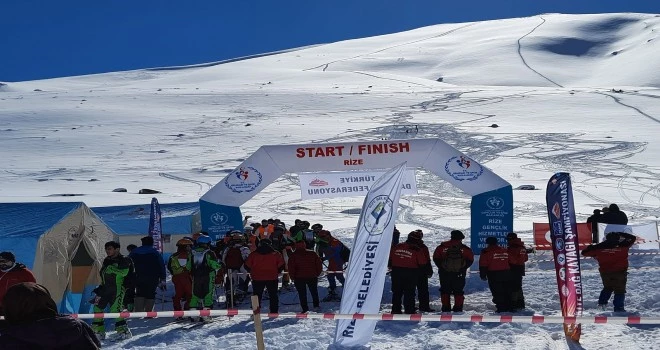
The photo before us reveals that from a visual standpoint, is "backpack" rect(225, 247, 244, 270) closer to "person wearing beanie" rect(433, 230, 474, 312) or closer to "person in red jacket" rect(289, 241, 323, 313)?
"person in red jacket" rect(289, 241, 323, 313)

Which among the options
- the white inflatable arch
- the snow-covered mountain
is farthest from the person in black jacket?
the white inflatable arch

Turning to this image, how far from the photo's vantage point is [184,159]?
42.8 metres

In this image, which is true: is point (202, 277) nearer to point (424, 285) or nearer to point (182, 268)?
point (182, 268)

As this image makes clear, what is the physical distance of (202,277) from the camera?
10.6m

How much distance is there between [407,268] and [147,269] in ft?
12.2

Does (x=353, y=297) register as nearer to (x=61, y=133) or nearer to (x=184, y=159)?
(x=184, y=159)

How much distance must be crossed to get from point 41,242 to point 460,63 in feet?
328

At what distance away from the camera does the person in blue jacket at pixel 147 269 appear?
11.2m

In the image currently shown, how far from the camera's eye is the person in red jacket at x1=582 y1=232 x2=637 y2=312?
10.2m

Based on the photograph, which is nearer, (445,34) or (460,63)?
(460,63)

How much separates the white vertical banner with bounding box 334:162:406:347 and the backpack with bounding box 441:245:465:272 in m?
3.17

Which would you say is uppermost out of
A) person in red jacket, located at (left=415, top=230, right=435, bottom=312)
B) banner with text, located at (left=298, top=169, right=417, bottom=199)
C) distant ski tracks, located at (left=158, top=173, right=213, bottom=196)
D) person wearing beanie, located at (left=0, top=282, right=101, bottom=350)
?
distant ski tracks, located at (left=158, top=173, right=213, bottom=196)

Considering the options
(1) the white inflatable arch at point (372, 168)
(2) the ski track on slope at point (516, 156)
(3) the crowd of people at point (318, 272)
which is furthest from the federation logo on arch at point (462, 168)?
(2) the ski track on slope at point (516, 156)

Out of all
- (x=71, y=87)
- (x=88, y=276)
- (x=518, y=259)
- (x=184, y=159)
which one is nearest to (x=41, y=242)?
(x=88, y=276)
